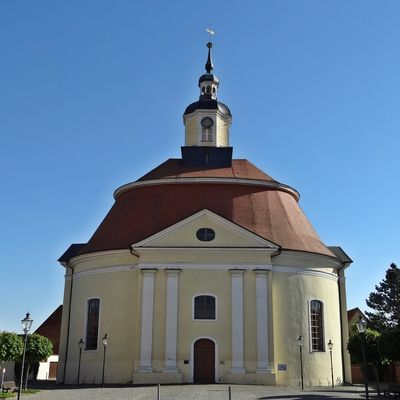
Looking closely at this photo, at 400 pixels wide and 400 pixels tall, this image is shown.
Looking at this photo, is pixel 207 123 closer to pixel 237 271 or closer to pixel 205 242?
pixel 205 242

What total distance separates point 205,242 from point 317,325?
26.8 feet

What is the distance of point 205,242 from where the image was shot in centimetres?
3250

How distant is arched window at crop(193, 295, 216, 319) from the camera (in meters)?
31.8

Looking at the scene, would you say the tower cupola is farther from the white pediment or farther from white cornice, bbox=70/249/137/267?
white cornice, bbox=70/249/137/267

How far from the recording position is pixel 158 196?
36.1 meters

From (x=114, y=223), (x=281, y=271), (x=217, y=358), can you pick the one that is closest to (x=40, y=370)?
(x=114, y=223)

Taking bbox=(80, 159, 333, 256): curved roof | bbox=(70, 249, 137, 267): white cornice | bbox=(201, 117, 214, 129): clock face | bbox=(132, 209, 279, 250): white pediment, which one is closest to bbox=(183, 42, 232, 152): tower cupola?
bbox=(201, 117, 214, 129): clock face

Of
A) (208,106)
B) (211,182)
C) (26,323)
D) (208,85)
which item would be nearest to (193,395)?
(26,323)

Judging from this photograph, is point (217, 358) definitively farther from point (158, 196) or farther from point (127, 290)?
point (158, 196)

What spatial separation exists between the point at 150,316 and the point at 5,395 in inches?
376

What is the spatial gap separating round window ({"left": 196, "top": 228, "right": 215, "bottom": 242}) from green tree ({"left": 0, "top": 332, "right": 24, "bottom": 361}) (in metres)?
11.0

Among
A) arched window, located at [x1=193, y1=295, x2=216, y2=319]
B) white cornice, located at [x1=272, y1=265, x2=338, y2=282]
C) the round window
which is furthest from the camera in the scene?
white cornice, located at [x1=272, y1=265, x2=338, y2=282]

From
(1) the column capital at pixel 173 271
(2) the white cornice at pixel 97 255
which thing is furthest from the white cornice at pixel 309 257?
(2) the white cornice at pixel 97 255

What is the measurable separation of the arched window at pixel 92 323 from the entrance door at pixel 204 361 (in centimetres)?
627
